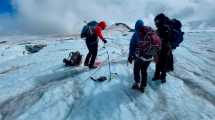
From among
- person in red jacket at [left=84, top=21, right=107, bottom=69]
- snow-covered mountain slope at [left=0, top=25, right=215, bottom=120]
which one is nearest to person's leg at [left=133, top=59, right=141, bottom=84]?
snow-covered mountain slope at [left=0, top=25, right=215, bottom=120]

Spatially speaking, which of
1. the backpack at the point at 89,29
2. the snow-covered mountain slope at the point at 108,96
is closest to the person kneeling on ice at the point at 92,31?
the backpack at the point at 89,29

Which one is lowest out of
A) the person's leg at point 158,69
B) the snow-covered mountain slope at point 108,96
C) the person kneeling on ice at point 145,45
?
the snow-covered mountain slope at point 108,96

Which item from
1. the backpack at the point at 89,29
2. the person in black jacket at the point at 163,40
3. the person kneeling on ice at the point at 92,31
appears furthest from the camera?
the backpack at the point at 89,29

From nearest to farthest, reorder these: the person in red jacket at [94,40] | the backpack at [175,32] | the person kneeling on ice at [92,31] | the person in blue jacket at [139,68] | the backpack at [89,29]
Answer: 1. the person in blue jacket at [139,68]
2. the backpack at [175,32]
3. the person in red jacket at [94,40]
4. the person kneeling on ice at [92,31]
5. the backpack at [89,29]

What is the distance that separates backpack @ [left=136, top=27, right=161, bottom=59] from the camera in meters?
8.85

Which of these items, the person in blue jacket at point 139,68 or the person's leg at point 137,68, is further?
the person's leg at point 137,68

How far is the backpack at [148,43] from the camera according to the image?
885 cm

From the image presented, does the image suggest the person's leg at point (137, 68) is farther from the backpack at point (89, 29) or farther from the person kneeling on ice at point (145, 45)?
the backpack at point (89, 29)

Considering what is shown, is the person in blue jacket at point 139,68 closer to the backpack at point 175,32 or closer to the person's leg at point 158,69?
the person's leg at point 158,69

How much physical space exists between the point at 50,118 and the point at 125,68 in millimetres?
4980

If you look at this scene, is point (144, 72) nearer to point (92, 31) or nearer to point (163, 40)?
point (163, 40)

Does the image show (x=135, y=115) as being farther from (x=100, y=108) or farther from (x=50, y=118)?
(x=50, y=118)

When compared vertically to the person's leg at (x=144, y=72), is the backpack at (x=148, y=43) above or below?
above

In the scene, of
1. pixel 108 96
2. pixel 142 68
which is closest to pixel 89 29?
pixel 108 96
